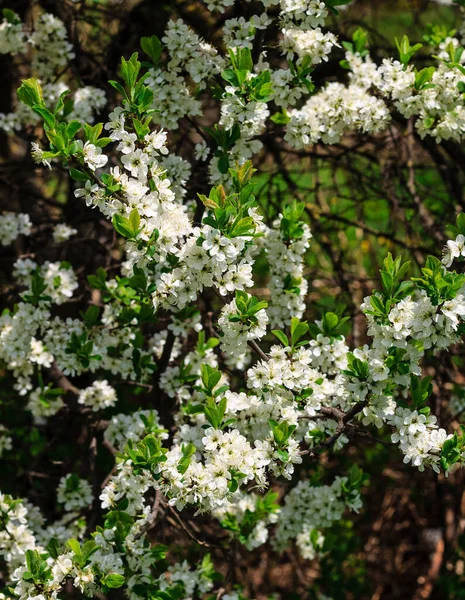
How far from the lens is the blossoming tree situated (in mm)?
2117

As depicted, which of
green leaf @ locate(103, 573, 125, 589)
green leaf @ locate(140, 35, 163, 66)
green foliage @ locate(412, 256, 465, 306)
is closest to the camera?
green foliage @ locate(412, 256, 465, 306)

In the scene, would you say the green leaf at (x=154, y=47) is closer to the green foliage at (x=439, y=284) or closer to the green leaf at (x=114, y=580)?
the green foliage at (x=439, y=284)

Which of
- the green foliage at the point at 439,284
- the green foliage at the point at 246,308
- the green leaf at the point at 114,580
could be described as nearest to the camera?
the green foliage at the point at 439,284

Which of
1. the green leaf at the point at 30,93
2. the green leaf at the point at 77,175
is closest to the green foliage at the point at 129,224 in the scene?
the green leaf at the point at 77,175

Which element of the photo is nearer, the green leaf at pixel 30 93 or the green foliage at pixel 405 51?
the green leaf at pixel 30 93

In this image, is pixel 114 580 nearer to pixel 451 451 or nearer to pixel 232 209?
pixel 451 451

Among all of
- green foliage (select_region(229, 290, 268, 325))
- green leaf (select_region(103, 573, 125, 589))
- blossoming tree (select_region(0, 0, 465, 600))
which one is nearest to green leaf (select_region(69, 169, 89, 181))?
blossoming tree (select_region(0, 0, 465, 600))

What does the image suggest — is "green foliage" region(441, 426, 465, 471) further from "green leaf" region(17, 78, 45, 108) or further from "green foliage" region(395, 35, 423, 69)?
"green leaf" region(17, 78, 45, 108)

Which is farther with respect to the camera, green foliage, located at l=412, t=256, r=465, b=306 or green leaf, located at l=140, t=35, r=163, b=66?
green leaf, located at l=140, t=35, r=163, b=66

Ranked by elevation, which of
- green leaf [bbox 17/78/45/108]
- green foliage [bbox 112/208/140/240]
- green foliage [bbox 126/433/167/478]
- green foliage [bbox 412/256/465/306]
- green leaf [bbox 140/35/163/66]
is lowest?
green foliage [bbox 126/433/167/478]

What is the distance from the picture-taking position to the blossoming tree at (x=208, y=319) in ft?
6.95

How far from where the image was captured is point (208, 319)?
3.18 m

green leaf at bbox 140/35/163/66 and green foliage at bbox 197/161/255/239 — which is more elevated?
green leaf at bbox 140/35/163/66

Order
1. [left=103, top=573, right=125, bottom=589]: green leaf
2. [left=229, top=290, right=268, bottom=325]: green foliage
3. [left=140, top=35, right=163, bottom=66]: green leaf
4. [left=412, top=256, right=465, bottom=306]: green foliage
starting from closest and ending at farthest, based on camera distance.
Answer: [left=412, top=256, right=465, bottom=306]: green foliage < [left=229, top=290, right=268, bottom=325]: green foliage < [left=103, top=573, right=125, bottom=589]: green leaf < [left=140, top=35, right=163, bottom=66]: green leaf
